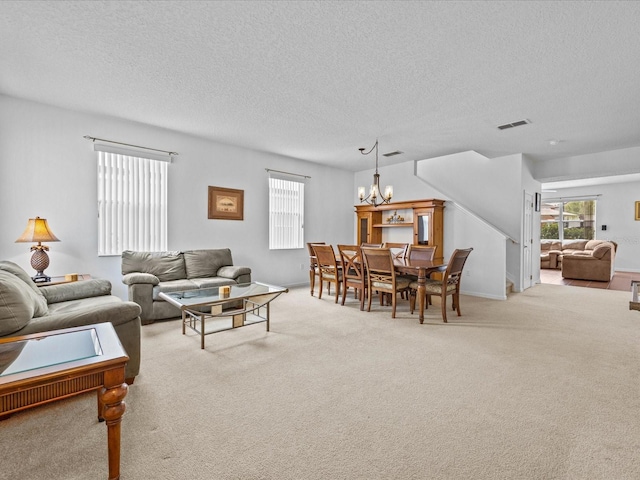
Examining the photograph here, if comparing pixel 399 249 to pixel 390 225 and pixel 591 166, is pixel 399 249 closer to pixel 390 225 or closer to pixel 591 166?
pixel 390 225

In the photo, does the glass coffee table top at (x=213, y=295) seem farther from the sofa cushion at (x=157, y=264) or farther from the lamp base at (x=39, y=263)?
the lamp base at (x=39, y=263)

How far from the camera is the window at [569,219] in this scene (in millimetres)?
10008

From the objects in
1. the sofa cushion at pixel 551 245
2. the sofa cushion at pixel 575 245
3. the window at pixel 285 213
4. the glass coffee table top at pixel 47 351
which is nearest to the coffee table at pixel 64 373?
the glass coffee table top at pixel 47 351

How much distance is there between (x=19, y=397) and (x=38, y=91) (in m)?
3.66

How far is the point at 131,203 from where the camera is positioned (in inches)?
175

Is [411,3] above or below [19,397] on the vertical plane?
above

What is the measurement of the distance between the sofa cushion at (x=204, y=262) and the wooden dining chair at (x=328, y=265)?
55.9 inches

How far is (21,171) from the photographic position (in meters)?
3.63

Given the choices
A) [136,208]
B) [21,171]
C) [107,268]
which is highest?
[21,171]

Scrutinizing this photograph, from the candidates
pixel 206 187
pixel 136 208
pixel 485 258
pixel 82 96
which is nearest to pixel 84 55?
pixel 82 96

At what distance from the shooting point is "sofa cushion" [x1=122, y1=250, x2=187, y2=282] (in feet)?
13.5

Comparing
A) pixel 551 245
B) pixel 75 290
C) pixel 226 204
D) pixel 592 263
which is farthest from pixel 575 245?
pixel 75 290

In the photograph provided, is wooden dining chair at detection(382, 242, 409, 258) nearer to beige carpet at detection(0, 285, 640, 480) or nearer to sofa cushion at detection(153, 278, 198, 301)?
beige carpet at detection(0, 285, 640, 480)

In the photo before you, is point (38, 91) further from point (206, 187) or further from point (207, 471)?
point (207, 471)
